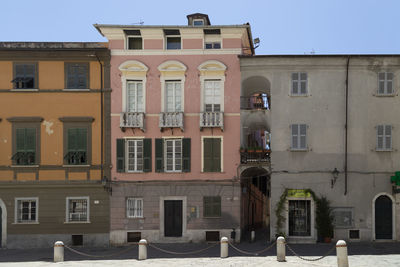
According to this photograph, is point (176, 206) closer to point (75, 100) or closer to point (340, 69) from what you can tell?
point (75, 100)

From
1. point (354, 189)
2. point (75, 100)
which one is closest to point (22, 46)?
point (75, 100)

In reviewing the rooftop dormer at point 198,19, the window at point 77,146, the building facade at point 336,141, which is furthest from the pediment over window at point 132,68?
the building facade at point 336,141

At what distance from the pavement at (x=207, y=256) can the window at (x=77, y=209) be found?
1989 mm

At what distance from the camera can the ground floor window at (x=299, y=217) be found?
107 ft

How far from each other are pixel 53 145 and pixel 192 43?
33.4 ft

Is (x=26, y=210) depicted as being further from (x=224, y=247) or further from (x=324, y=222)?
(x=324, y=222)

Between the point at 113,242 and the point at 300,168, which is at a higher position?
the point at 300,168

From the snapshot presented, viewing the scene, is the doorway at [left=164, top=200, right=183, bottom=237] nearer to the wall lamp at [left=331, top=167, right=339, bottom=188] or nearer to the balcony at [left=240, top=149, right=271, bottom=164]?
the balcony at [left=240, top=149, right=271, bottom=164]

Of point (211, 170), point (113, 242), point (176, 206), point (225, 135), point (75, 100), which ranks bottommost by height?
point (113, 242)

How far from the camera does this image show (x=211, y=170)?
3325 centimetres

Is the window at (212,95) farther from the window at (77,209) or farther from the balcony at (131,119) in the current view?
the window at (77,209)

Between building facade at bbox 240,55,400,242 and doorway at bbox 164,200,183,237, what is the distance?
17.8 ft

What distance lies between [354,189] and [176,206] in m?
10.3

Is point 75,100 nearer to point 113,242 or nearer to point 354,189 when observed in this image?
point 113,242
